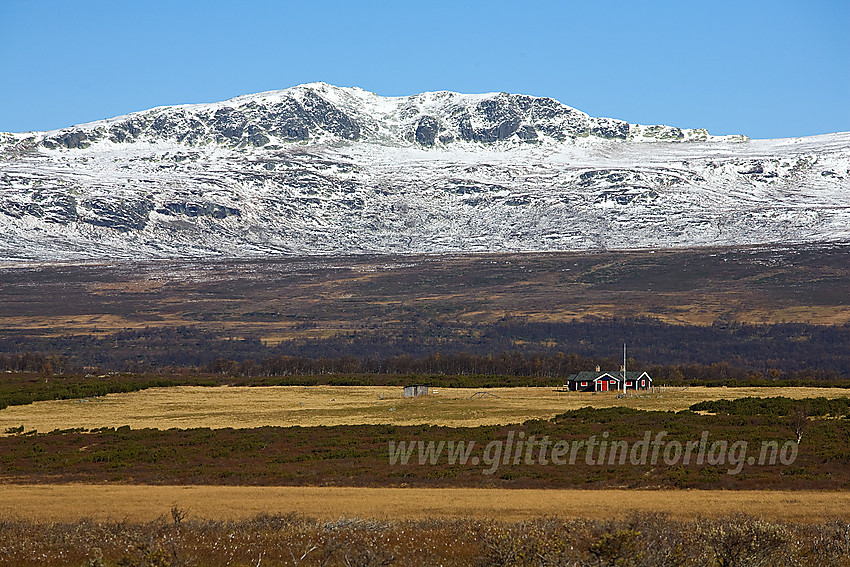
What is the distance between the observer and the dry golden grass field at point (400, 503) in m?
28.0

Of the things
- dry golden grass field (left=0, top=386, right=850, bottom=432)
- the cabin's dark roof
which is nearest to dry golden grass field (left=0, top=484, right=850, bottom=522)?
dry golden grass field (left=0, top=386, right=850, bottom=432)

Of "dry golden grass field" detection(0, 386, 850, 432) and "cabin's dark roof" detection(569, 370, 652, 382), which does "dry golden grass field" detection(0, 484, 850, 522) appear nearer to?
"dry golden grass field" detection(0, 386, 850, 432)

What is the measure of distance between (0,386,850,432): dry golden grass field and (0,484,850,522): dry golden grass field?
26.8 metres

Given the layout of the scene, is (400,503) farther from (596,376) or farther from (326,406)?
(596,376)

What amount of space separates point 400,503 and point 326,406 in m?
48.9

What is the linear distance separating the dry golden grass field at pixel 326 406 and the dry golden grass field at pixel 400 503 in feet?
87.9

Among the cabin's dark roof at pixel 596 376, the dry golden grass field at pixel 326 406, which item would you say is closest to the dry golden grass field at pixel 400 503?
the dry golden grass field at pixel 326 406

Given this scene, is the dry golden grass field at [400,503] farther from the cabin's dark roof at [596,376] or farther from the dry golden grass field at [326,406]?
the cabin's dark roof at [596,376]

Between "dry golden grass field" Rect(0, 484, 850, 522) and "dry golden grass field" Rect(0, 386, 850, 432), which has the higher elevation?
"dry golden grass field" Rect(0, 484, 850, 522)

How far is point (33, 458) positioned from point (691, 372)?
108 metres

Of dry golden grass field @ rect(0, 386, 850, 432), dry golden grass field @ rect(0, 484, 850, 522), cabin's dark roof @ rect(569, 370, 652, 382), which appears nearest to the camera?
dry golden grass field @ rect(0, 484, 850, 522)

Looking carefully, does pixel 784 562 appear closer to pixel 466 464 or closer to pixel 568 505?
pixel 568 505

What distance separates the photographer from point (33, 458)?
4728 cm

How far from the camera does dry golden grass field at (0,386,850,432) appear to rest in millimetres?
65312
